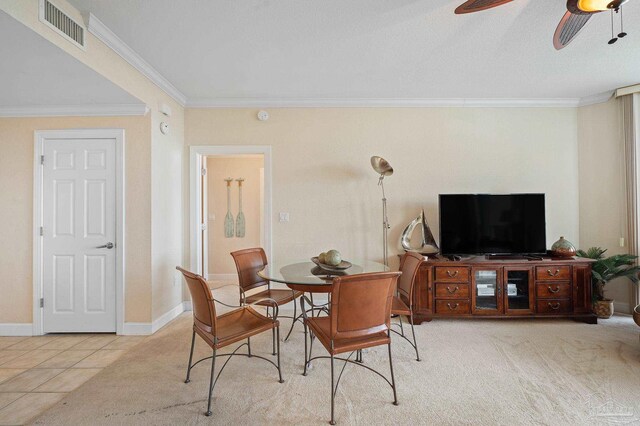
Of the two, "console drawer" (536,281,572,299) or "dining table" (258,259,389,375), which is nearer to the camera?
"dining table" (258,259,389,375)

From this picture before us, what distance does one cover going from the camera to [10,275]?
3154 millimetres

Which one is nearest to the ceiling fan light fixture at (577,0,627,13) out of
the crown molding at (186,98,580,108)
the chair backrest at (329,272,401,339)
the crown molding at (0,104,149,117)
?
the chair backrest at (329,272,401,339)

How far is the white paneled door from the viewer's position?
3.12 metres

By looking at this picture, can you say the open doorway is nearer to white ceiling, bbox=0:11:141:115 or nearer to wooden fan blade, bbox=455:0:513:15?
white ceiling, bbox=0:11:141:115

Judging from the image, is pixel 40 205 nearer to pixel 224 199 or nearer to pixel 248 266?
pixel 248 266

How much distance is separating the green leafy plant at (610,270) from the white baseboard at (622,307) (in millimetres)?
324

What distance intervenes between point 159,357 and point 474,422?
2405 mm

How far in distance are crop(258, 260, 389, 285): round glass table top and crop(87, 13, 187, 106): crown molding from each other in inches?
85.9

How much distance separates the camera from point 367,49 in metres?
2.63

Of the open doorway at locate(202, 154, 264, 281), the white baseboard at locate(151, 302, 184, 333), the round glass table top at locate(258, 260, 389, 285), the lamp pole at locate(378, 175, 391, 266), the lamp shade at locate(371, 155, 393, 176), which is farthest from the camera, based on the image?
the open doorway at locate(202, 154, 264, 281)

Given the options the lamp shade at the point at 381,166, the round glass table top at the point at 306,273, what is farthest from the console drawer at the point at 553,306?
the lamp shade at the point at 381,166

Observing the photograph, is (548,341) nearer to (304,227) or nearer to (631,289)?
(631,289)

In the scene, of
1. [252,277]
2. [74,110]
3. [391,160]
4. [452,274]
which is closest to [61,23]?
[74,110]

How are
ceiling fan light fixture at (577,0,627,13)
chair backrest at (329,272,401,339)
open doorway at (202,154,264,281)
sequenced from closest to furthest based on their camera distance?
ceiling fan light fixture at (577,0,627,13), chair backrest at (329,272,401,339), open doorway at (202,154,264,281)
